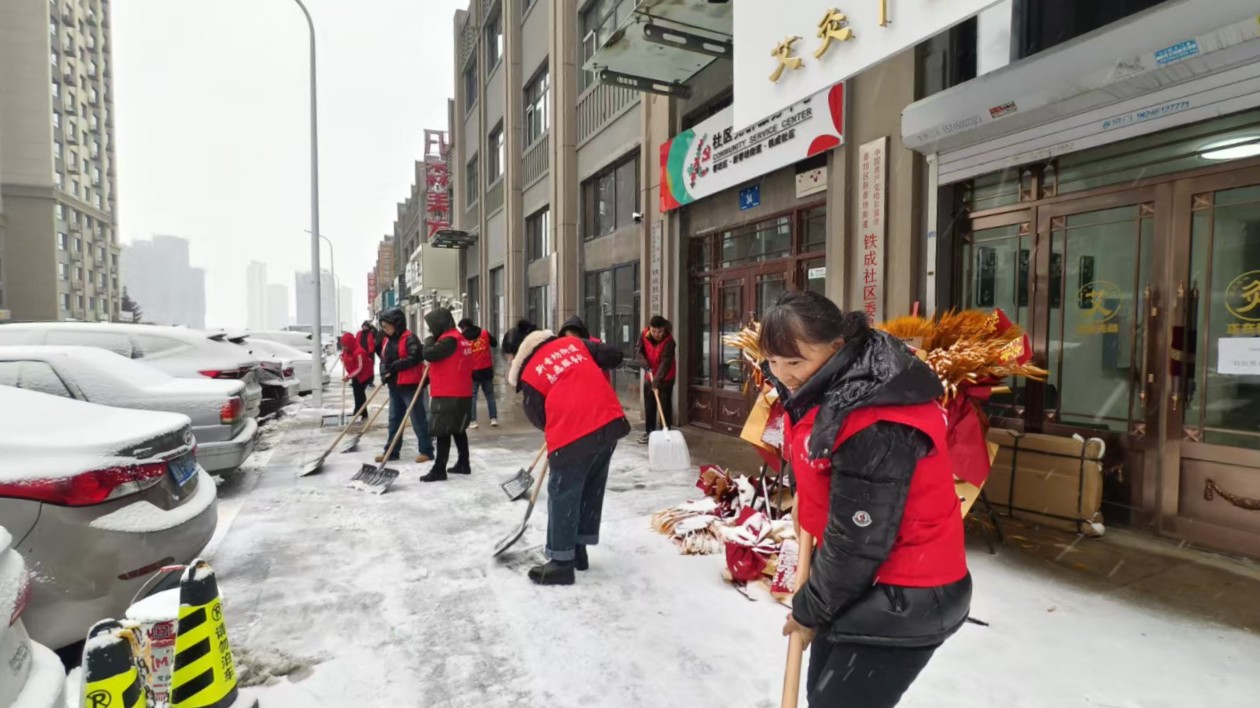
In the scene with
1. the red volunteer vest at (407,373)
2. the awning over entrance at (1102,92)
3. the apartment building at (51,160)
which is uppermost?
the apartment building at (51,160)

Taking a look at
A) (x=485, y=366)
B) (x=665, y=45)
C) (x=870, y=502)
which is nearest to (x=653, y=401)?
(x=485, y=366)

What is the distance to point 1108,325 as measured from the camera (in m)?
4.82

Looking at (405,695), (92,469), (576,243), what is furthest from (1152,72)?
(576,243)

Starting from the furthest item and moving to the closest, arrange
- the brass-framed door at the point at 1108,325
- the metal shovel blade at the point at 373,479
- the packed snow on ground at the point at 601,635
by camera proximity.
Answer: the metal shovel blade at the point at 373,479, the brass-framed door at the point at 1108,325, the packed snow on ground at the point at 601,635

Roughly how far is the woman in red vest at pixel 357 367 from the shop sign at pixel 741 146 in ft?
18.7

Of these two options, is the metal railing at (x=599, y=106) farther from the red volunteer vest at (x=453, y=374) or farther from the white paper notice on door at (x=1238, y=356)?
the white paper notice on door at (x=1238, y=356)

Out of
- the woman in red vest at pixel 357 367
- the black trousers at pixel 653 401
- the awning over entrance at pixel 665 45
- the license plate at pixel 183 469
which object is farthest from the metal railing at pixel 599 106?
the license plate at pixel 183 469

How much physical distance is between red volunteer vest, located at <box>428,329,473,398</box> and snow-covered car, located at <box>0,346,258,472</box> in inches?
71.8

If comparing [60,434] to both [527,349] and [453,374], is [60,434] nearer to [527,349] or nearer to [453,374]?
[527,349]

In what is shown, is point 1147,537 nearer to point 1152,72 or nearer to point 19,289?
point 1152,72

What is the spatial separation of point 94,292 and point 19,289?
1239 cm

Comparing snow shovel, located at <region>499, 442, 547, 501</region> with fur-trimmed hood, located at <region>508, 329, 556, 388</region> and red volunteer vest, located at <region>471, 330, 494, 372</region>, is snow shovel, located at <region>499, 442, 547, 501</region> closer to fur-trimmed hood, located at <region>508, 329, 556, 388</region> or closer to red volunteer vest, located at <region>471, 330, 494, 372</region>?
fur-trimmed hood, located at <region>508, 329, 556, 388</region>

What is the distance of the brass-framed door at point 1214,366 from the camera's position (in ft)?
13.4

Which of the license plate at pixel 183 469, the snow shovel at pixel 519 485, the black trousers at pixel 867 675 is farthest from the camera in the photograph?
the snow shovel at pixel 519 485
